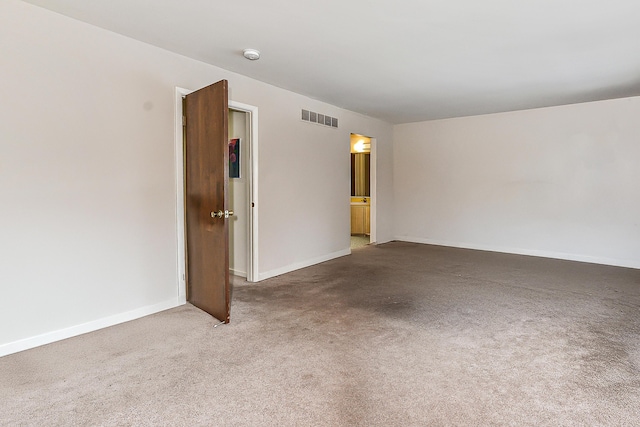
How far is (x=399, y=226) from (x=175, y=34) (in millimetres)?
5759

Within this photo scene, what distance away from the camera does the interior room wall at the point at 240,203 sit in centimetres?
462

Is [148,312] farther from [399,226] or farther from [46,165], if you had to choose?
[399,226]

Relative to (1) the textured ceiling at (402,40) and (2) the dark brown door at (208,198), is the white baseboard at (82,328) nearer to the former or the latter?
(2) the dark brown door at (208,198)

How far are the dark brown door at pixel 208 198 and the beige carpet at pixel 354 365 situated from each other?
0.78 ft

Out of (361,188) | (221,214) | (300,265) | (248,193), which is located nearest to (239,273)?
(300,265)

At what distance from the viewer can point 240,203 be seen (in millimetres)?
4754

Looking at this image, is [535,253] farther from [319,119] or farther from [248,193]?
[248,193]

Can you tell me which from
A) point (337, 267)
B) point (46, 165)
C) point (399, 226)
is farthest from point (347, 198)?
point (46, 165)

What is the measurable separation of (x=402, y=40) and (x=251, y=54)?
4.59 ft

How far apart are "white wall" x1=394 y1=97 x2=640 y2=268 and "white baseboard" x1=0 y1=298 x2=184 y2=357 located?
17.4ft

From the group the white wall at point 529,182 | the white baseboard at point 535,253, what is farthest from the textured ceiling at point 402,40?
the white baseboard at point 535,253

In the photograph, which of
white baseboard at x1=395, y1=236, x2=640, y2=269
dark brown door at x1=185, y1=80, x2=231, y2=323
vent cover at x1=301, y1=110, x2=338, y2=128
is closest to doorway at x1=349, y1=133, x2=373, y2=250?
white baseboard at x1=395, y1=236, x2=640, y2=269

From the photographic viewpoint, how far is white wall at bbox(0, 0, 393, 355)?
8.45 ft

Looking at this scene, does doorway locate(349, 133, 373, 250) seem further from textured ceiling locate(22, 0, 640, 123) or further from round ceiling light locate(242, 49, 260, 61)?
round ceiling light locate(242, 49, 260, 61)
